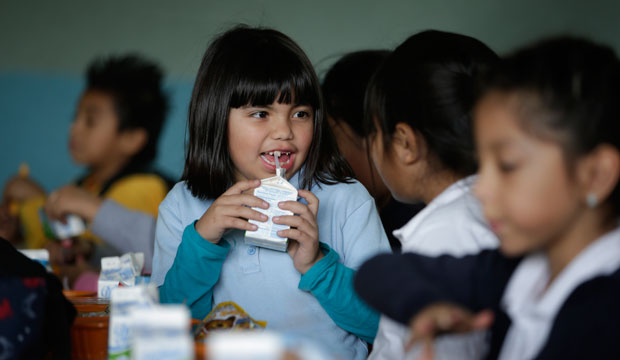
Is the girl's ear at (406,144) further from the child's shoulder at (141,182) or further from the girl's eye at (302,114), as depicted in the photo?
the child's shoulder at (141,182)

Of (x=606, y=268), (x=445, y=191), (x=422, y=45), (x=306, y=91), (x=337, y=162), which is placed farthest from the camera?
(x=337, y=162)

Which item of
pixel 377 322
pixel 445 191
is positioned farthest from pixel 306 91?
pixel 377 322

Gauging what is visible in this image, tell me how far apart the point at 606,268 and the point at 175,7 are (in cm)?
335

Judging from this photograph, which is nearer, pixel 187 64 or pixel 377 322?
pixel 377 322

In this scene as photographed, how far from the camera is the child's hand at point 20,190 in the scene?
135 inches

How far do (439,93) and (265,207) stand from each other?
48cm

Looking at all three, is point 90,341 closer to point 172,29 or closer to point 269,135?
point 269,135

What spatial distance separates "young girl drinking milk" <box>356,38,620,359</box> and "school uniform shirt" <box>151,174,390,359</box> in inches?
19.7

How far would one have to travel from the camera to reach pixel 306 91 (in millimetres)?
1604

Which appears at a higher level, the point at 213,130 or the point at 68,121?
the point at 213,130

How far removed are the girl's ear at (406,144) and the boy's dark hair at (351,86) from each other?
717 mm

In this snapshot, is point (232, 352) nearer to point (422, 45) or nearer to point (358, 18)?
point (422, 45)

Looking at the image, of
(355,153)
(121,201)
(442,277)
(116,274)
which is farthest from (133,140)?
(442,277)

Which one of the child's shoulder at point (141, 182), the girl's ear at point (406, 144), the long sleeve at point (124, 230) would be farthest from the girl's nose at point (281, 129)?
the child's shoulder at point (141, 182)
